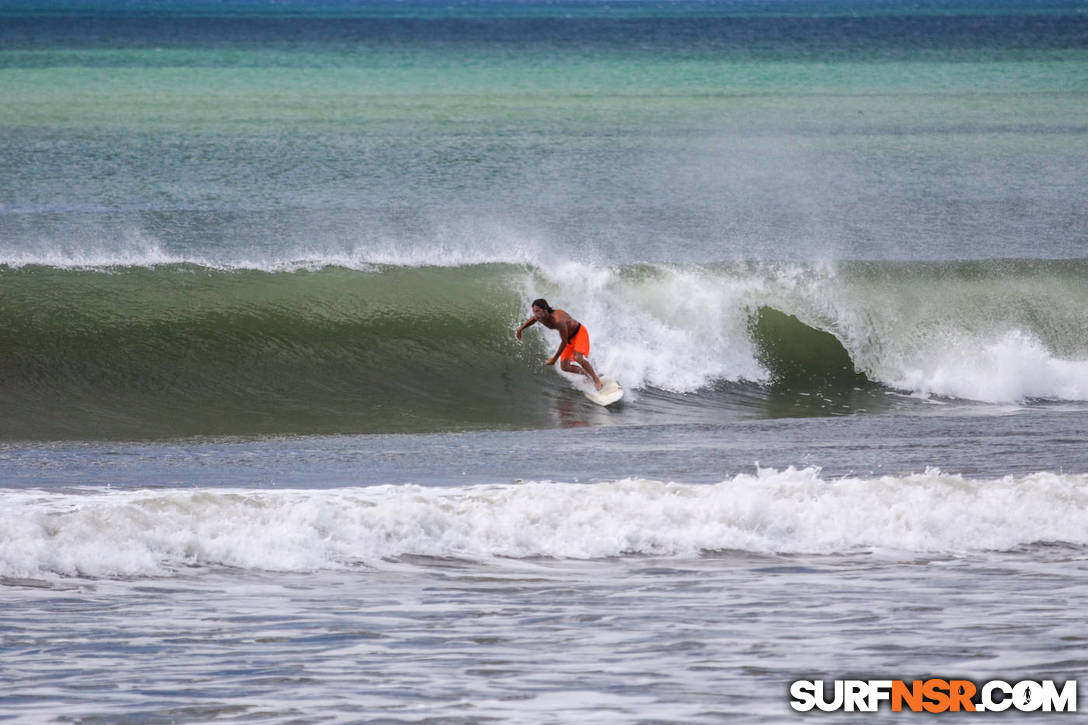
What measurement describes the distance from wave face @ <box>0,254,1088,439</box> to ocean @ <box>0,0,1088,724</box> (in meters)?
0.06

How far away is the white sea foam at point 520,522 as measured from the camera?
7.68m

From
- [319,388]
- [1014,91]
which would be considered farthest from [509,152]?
[1014,91]

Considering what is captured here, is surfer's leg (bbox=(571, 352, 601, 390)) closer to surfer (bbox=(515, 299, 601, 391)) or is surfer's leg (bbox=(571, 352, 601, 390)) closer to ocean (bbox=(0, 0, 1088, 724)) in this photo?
surfer (bbox=(515, 299, 601, 391))

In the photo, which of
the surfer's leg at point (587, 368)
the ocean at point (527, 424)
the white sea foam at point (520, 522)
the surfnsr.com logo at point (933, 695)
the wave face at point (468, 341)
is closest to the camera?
the surfnsr.com logo at point (933, 695)

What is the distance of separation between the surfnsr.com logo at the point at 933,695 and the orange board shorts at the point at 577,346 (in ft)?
25.0

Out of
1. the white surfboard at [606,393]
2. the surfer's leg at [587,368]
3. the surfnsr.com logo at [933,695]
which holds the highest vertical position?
the surfer's leg at [587,368]

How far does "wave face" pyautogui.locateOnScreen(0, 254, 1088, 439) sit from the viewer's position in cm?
1297

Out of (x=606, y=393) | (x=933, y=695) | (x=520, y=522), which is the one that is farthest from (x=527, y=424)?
(x=933, y=695)

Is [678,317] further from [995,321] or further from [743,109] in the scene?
[743,109]

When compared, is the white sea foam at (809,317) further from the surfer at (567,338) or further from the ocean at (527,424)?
the surfer at (567,338)

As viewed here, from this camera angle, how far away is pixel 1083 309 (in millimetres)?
17312

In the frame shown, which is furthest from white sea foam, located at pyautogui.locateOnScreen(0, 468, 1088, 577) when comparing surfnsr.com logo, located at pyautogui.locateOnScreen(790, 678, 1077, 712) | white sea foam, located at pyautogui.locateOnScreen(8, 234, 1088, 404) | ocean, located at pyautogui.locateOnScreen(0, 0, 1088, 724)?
white sea foam, located at pyautogui.locateOnScreen(8, 234, 1088, 404)

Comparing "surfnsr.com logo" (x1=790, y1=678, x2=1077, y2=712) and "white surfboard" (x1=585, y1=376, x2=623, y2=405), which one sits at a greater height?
"white surfboard" (x1=585, y1=376, x2=623, y2=405)

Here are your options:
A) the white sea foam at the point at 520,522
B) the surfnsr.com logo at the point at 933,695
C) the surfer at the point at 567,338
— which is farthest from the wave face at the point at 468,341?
the surfnsr.com logo at the point at 933,695
